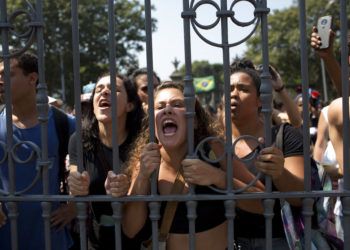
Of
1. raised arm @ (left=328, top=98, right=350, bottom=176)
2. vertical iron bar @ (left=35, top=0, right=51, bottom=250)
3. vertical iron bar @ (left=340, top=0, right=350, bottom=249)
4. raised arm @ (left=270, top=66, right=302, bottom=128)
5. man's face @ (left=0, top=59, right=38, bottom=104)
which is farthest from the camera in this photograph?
raised arm @ (left=270, top=66, right=302, bottom=128)

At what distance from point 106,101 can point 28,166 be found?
0.62 m

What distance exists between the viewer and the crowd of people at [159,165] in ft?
7.34

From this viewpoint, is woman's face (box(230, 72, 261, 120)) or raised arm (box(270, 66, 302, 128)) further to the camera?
raised arm (box(270, 66, 302, 128))

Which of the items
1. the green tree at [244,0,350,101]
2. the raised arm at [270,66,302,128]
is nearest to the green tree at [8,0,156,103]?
the green tree at [244,0,350,101]

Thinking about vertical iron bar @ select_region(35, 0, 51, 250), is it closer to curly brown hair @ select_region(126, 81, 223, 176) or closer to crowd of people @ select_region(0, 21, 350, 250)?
crowd of people @ select_region(0, 21, 350, 250)

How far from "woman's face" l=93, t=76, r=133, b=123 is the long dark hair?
0.04 metres

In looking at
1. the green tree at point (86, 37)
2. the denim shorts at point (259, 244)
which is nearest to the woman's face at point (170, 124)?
the denim shorts at point (259, 244)

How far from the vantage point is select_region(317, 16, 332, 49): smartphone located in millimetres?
2541

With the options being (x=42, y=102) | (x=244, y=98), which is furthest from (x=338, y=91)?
(x=42, y=102)

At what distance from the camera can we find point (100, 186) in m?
2.86

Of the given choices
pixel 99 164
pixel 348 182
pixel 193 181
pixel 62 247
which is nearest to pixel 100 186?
pixel 99 164

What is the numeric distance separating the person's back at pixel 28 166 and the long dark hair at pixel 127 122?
0.12 meters

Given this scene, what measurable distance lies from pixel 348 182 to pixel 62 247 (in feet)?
5.86

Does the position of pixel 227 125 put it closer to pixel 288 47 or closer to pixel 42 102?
pixel 42 102
